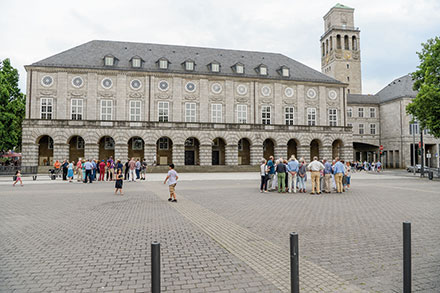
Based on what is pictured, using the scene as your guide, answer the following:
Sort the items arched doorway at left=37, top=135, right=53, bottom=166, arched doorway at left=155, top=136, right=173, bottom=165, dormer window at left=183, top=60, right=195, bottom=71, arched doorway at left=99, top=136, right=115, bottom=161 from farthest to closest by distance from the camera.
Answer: dormer window at left=183, top=60, right=195, bottom=71
arched doorway at left=155, top=136, right=173, bottom=165
arched doorway at left=99, top=136, right=115, bottom=161
arched doorway at left=37, top=135, right=53, bottom=166

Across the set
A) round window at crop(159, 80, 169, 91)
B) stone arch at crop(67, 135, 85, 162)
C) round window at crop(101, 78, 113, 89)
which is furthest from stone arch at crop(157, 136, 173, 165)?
stone arch at crop(67, 135, 85, 162)

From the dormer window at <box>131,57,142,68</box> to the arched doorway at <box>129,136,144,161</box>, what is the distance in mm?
10330

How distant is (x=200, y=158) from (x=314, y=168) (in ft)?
94.8

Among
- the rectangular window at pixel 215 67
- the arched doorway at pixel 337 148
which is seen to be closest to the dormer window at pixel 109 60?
the rectangular window at pixel 215 67

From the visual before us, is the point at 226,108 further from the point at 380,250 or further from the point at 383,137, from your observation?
the point at 380,250

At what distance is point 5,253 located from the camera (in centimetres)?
A: 585

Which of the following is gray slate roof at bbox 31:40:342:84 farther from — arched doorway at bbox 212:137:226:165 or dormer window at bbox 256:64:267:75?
arched doorway at bbox 212:137:226:165

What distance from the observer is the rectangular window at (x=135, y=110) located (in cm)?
4347

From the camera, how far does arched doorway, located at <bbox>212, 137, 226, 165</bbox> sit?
157 feet

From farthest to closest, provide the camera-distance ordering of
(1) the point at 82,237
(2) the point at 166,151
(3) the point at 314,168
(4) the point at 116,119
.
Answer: (2) the point at 166,151
(4) the point at 116,119
(3) the point at 314,168
(1) the point at 82,237

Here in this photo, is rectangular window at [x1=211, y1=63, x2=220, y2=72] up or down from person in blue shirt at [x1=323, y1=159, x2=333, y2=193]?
up

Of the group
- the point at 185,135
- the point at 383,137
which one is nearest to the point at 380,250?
the point at 185,135

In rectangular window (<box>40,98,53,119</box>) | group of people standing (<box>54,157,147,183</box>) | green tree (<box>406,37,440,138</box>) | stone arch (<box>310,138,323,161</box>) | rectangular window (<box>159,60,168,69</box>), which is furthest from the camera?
stone arch (<box>310,138,323,161</box>)

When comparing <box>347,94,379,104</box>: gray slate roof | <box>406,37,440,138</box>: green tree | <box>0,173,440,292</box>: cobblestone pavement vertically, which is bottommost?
<box>0,173,440,292</box>: cobblestone pavement
